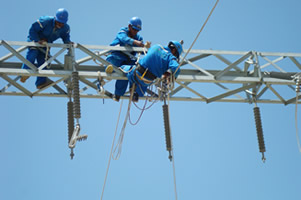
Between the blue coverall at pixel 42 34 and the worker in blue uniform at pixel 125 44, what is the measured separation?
4.00ft

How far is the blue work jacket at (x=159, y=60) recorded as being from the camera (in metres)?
12.7

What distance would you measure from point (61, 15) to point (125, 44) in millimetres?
1724

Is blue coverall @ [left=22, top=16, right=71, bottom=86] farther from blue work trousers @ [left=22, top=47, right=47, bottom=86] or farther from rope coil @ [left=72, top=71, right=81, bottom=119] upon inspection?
rope coil @ [left=72, top=71, right=81, bottom=119]

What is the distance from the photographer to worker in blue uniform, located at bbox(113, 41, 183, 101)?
12739 millimetres

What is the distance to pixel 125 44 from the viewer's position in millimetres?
13875

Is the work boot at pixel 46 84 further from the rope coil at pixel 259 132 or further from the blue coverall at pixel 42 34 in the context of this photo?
the rope coil at pixel 259 132

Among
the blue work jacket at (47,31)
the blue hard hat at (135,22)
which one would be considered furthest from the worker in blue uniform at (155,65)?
the blue work jacket at (47,31)

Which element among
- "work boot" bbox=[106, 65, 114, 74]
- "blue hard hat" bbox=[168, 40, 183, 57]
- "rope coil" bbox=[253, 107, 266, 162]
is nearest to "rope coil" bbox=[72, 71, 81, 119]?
"work boot" bbox=[106, 65, 114, 74]

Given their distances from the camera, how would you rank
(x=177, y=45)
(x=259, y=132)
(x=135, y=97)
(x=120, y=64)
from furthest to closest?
1. (x=259, y=132)
2. (x=135, y=97)
3. (x=120, y=64)
4. (x=177, y=45)

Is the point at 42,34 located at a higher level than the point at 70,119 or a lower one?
higher

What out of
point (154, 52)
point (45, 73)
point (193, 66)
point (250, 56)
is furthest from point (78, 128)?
point (250, 56)

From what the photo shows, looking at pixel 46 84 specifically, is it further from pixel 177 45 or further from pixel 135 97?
pixel 177 45

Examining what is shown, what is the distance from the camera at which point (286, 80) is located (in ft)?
46.5

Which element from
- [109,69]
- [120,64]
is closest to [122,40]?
[120,64]
